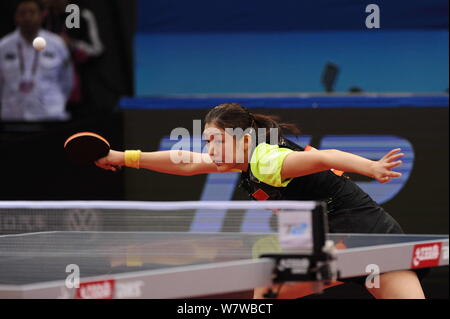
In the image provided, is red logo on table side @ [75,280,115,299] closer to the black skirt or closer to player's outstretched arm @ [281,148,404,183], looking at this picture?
player's outstretched arm @ [281,148,404,183]

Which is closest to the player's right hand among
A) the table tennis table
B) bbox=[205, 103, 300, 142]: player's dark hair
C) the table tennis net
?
the table tennis net

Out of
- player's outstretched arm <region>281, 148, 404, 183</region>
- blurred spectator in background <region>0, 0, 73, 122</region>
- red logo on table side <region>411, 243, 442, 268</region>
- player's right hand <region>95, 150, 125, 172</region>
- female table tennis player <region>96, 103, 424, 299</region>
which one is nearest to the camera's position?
player's outstretched arm <region>281, 148, 404, 183</region>

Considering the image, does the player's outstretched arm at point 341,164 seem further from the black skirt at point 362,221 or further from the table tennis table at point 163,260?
the black skirt at point 362,221

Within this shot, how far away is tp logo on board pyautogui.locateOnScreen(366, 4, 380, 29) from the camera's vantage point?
771 centimetres

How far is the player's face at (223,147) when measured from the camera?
375 centimetres

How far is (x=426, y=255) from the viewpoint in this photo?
3445 millimetres

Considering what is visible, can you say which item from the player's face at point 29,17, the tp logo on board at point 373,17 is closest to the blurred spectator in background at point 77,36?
the player's face at point 29,17

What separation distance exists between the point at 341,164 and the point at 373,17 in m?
4.78

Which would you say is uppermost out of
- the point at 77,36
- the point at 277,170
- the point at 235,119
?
the point at 77,36

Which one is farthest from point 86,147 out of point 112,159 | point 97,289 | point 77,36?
point 77,36

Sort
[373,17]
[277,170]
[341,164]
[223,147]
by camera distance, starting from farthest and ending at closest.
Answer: [373,17], [223,147], [277,170], [341,164]

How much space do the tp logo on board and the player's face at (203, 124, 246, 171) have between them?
4.27 metres

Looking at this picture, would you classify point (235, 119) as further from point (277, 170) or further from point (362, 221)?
point (362, 221)

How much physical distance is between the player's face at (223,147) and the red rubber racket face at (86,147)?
1.81 feet
